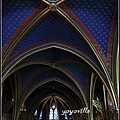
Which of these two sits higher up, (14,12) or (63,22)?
(14,12)

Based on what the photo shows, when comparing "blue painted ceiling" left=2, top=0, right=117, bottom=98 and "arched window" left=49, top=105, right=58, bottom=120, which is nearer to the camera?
"blue painted ceiling" left=2, top=0, right=117, bottom=98

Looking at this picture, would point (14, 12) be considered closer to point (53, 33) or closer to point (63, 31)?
point (53, 33)

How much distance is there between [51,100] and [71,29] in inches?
840

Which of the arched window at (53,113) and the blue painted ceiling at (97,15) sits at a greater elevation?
the blue painted ceiling at (97,15)

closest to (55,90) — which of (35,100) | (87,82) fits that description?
(35,100)

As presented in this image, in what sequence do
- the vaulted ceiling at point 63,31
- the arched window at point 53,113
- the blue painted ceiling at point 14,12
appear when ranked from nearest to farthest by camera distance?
the blue painted ceiling at point 14,12 < the vaulted ceiling at point 63,31 < the arched window at point 53,113

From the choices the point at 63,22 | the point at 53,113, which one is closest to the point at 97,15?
the point at 63,22

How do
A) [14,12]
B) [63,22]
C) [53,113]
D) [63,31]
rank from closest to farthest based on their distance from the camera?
[14,12], [63,22], [63,31], [53,113]

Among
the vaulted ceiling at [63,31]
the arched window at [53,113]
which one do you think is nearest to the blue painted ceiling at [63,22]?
the vaulted ceiling at [63,31]

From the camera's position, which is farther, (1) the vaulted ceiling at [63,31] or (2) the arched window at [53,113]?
(2) the arched window at [53,113]

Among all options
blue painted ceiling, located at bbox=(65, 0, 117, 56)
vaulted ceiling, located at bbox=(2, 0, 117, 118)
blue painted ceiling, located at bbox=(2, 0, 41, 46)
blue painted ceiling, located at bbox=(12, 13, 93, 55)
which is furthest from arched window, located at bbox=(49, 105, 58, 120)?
blue painted ceiling, located at bbox=(2, 0, 41, 46)

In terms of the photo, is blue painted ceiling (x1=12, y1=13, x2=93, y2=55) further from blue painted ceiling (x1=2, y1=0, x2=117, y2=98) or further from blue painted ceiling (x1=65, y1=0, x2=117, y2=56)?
blue painted ceiling (x1=65, y1=0, x2=117, y2=56)

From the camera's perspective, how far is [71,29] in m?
12.9

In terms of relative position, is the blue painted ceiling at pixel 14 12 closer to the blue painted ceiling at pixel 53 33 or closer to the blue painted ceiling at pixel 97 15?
the blue painted ceiling at pixel 53 33
